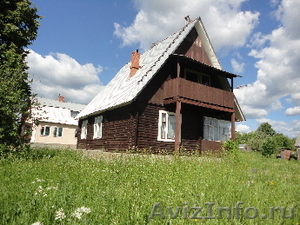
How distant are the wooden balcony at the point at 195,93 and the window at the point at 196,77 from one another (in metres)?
2.10

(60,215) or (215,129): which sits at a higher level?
(215,129)

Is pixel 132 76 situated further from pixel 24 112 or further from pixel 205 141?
pixel 24 112

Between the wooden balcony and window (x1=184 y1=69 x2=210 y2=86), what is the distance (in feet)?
6.90

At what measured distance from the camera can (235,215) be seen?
3.53 metres

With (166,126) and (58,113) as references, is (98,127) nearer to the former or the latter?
(166,126)

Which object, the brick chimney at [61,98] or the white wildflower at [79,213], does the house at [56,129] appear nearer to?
the brick chimney at [61,98]

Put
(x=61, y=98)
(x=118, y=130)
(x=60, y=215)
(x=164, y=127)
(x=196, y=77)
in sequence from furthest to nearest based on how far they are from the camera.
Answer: (x=61, y=98), (x=196, y=77), (x=118, y=130), (x=164, y=127), (x=60, y=215)

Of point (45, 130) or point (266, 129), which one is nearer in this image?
point (45, 130)

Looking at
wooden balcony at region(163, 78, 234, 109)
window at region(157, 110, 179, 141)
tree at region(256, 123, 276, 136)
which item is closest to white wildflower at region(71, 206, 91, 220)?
wooden balcony at region(163, 78, 234, 109)

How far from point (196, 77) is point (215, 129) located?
4166 millimetres

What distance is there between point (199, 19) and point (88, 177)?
557 inches

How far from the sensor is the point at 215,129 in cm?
1728

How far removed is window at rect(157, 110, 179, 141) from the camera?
14328 millimetres

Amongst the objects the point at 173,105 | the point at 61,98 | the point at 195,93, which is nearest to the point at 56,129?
the point at 61,98
